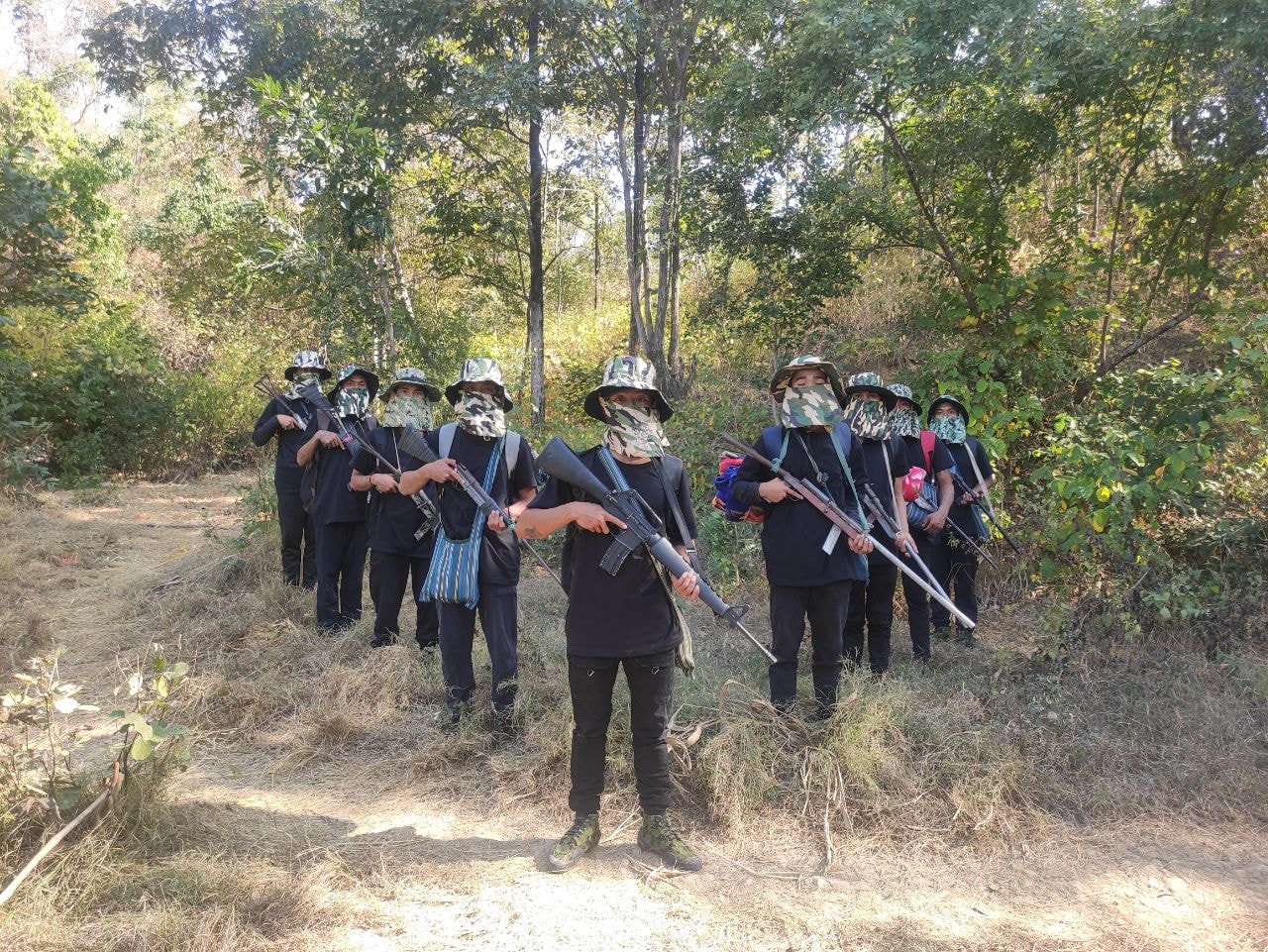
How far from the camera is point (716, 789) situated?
357 cm

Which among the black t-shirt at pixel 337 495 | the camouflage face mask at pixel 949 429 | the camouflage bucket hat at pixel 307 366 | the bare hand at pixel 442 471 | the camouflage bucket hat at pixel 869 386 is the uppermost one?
the camouflage bucket hat at pixel 307 366

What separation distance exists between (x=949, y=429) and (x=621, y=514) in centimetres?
362

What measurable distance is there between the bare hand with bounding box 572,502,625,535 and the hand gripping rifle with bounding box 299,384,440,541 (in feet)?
5.32

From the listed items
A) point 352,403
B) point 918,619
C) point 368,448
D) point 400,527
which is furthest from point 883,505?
point 352,403

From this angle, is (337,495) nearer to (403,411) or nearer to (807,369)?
(403,411)

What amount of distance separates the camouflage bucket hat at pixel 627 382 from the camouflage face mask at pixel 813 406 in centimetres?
90

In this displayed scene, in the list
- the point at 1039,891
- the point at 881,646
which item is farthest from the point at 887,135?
the point at 1039,891

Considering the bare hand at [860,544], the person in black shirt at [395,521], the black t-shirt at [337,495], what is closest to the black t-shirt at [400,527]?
the person in black shirt at [395,521]

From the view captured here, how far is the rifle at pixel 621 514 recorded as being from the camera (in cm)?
304

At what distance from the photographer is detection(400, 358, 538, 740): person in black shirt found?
404 centimetres

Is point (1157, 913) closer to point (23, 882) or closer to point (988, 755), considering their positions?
point (988, 755)

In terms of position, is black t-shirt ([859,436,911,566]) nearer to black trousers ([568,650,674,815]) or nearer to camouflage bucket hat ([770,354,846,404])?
camouflage bucket hat ([770,354,846,404])

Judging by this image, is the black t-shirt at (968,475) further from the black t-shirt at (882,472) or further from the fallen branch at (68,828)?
the fallen branch at (68,828)

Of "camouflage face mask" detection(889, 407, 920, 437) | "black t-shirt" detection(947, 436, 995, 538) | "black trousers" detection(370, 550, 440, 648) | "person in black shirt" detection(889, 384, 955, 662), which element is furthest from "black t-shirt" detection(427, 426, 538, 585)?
"black t-shirt" detection(947, 436, 995, 538)
